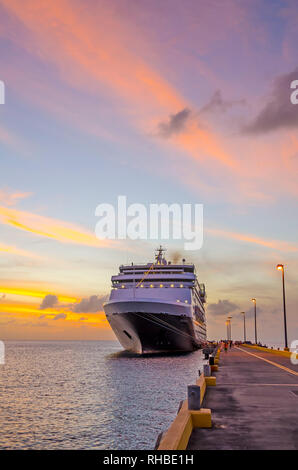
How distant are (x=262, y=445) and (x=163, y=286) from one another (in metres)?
62.0

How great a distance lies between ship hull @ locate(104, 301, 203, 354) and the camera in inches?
2191

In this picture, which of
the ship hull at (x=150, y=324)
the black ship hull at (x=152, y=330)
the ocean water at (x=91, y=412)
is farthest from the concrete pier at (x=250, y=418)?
the black ship hull at (x=152, y=330)

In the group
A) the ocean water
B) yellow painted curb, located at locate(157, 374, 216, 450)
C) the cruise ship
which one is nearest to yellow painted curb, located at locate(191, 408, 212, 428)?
yellow painted curb, located at locate(157, 374, 216, 450)

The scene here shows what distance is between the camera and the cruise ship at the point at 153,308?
56188mm

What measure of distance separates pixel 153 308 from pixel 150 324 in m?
2.41

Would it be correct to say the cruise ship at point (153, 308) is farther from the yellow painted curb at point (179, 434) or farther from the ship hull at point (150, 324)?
the yellow painted curb at point (179, 434)

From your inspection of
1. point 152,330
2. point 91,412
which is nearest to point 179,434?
point 91,412

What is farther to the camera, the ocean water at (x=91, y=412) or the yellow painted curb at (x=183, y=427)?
the ocean water at (x=91, y=412)

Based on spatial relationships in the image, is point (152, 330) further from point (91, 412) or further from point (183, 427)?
point (183, 427)

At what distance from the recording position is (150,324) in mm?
56688

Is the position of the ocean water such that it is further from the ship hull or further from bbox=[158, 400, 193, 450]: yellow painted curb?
the ship hull
